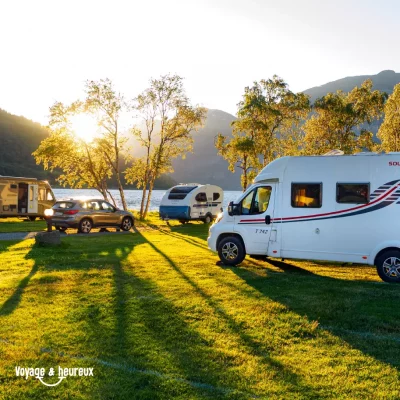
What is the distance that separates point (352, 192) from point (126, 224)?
52.1ft

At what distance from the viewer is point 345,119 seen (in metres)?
29.6

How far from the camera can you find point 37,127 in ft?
642

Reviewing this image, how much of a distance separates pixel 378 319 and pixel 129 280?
206 inches

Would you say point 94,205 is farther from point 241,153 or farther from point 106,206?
point 241,153

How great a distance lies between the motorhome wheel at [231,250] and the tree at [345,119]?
19.0 m

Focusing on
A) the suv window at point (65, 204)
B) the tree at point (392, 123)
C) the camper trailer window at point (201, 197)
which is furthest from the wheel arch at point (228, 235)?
the tree at point (392, 123)

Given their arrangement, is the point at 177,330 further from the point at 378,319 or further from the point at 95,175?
the point at 95,175

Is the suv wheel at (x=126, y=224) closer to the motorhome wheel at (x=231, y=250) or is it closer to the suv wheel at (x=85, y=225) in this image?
the suv wheel at (x=85, y=225)

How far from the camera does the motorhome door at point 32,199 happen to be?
29047 mm

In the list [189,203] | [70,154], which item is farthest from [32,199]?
[189,203]

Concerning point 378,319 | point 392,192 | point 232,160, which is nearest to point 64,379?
point 378,319

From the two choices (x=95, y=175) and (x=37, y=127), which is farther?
(x=37, y=127)

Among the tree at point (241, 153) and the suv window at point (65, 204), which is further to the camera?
the tree at point (241, 153)

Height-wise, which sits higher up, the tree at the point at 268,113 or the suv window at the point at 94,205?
the tree at the point at 268,113
